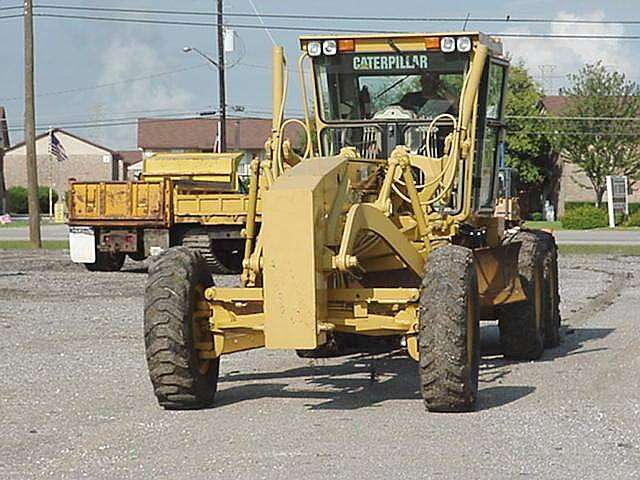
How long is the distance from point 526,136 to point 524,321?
6551 centimetres

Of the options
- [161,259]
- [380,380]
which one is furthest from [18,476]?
[380,380]

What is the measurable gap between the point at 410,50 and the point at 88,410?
488cm

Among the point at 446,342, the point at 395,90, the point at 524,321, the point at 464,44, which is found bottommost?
the point at 524,321

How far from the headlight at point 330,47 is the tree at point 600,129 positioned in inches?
2347

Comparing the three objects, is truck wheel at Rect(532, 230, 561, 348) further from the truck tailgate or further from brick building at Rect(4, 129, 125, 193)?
brick building at Rect(4, 129, 125, 193)

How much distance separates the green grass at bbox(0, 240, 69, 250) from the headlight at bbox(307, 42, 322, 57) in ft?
85.9

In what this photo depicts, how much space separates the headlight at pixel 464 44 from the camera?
484 inches

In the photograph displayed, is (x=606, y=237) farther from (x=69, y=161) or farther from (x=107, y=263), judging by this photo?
(x=69, y=161)

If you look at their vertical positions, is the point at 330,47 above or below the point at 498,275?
above

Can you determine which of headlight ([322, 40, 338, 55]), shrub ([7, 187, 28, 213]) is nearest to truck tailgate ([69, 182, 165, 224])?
headlight ([322, 40, 338, 55])

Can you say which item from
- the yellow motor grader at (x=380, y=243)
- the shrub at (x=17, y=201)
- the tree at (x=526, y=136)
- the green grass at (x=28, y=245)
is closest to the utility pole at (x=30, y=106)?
the green grass at (x=28, y=245)

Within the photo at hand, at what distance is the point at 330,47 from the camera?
1265 centimetres

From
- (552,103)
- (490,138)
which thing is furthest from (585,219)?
(490,138)

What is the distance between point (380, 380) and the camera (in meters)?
11.7
